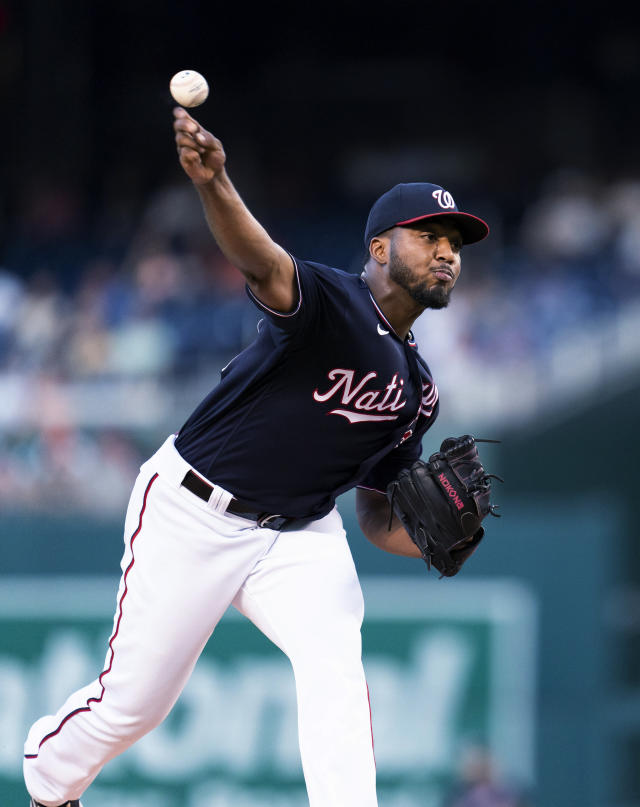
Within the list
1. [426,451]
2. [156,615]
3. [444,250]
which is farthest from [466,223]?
[426,451]

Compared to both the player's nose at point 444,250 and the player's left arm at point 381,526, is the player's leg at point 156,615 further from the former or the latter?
the player's nose at point 444,250

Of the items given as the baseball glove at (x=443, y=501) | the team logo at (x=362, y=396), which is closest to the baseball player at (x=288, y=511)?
the team logo at (x=362, y=396)

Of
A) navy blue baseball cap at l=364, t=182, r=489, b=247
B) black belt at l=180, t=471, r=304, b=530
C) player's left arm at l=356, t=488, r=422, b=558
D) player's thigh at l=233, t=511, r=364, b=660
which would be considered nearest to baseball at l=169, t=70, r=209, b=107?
navy blue baseball cap at l=364, t=182, r=489, b=247

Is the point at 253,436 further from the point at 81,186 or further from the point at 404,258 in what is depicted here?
the point at 81,186

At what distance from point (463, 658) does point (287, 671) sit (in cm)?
92

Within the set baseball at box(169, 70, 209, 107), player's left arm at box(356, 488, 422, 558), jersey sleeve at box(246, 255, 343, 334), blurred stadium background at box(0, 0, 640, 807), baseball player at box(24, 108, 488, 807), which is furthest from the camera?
blurred stadium background at box(0, 0, 640, 807)

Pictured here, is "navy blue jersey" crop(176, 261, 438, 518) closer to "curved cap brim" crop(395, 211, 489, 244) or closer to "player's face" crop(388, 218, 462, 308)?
"player's face" crop(388, 218, 462, 308)

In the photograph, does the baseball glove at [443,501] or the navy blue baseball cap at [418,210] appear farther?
the baseball glove at [443,501]

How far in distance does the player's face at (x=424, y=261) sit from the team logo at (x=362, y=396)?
238mm

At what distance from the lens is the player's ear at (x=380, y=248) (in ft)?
12.0

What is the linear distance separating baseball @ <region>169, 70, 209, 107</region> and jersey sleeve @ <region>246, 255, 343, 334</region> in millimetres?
Answer: 496

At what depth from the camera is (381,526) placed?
4035mm

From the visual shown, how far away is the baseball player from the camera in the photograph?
11.3ft

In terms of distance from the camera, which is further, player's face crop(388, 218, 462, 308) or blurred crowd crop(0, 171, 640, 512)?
blurred crowd crop(0, 171, 640, 512)
